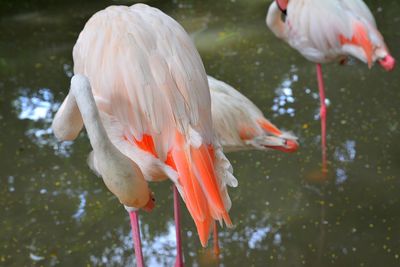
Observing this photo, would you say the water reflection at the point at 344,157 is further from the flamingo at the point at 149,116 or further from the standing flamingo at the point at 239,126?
the flamingo at the point at 149,116

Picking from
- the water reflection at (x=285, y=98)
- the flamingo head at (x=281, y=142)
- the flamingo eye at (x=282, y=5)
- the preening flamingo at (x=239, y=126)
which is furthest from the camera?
the water reflection at (x=285, y=98)

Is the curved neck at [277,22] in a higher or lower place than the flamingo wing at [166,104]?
lower

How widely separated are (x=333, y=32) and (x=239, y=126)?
98 cm

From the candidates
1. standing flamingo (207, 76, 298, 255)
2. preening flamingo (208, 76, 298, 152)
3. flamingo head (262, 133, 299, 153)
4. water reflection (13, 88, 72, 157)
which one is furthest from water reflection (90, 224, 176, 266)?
water reflection (13, 88, 72, 157)

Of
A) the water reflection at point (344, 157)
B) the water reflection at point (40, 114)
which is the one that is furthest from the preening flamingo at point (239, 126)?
the water reflection at point (40, 114)

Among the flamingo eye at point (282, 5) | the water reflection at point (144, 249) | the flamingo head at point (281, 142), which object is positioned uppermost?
the flamingo eye at point (282, 5)

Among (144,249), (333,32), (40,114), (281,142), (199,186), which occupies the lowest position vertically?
(40,114)

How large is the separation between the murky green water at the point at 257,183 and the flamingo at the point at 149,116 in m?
1.07

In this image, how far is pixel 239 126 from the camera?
2.61 meters

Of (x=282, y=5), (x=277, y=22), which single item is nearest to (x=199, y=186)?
(x=282, y=5)

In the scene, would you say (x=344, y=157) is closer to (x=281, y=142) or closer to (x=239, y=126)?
(x=281, y=142)

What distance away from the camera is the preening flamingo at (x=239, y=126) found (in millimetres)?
2568

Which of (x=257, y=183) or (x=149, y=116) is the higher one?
(x=149, y=116)

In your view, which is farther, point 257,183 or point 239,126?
point 257,183
